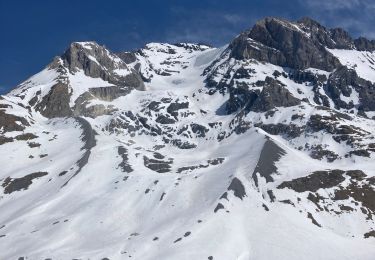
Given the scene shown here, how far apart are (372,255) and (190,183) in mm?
57508

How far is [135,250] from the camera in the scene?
147000 mm

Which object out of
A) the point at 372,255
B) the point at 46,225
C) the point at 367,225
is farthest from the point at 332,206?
the point at 46,225

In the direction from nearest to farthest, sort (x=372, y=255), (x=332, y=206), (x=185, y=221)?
(x=372, y=255)
(x=185, y=221)
(x=332, y=206)

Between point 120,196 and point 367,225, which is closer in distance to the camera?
point 367,225

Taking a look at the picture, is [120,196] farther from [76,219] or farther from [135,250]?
[135,250]

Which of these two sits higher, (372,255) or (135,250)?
(135,250)

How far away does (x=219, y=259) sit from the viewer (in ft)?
459

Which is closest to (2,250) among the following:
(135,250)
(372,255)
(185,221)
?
(135,250)

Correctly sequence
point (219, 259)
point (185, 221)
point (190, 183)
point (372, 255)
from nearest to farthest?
1. point (219, 259)
2. point (372, 255)
3. point (185, 221)
4. point (190, 183)

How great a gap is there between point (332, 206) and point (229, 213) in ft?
97.9

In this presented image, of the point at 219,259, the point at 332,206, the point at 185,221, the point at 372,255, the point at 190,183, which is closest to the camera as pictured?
the point at 219,259

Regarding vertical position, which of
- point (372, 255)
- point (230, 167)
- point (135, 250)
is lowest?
point (372, 255)

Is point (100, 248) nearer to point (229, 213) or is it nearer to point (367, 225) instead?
point (229, 213)

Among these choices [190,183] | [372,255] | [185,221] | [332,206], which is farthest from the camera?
[190,183]
